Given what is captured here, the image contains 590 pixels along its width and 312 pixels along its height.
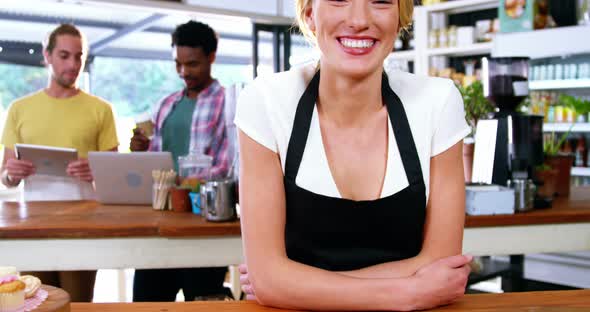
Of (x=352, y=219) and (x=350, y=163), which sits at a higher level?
(x=350, y=163)

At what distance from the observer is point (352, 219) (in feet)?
4.49

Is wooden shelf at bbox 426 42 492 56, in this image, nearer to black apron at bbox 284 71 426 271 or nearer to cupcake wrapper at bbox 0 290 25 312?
black apron at bbox 284 71 426 271

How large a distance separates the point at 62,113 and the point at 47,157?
52 centimetres

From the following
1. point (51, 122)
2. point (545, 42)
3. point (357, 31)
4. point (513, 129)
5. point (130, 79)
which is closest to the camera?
point (357, 31)

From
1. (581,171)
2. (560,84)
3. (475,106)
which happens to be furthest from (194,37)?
(581,171)

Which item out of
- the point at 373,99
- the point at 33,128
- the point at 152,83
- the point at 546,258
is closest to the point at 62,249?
the point at 33,128

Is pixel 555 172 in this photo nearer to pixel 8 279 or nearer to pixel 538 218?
pixel 538 218

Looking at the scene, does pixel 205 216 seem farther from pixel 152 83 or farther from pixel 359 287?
pixel 152 83

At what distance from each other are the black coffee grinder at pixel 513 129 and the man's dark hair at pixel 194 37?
4.52 ft

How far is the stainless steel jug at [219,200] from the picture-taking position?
2.30 meters

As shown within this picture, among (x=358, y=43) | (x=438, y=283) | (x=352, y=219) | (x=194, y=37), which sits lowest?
(x=438, y=283)

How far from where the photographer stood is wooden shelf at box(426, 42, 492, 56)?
5.73 metres

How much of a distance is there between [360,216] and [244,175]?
0.27 m

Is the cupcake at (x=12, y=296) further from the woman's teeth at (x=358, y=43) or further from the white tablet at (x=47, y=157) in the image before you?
the white tablet at (x=47, y=157)
